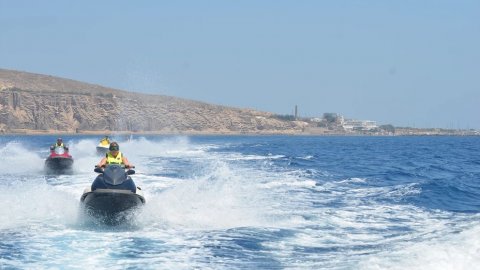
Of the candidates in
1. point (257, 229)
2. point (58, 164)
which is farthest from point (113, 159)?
point (58, 164)

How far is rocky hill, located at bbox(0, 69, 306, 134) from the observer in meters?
135

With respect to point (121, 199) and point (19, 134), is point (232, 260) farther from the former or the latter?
point (19, 134)

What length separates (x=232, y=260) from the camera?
1111 cm

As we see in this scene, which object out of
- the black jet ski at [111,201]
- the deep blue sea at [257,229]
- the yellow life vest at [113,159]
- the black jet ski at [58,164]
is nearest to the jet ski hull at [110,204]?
the black jet ski at [111,201]

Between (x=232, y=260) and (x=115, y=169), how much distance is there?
4.16 metres

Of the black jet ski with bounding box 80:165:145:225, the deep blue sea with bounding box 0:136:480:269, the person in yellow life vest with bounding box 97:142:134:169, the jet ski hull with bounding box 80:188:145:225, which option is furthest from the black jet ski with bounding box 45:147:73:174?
the jet ski hull with bounding box 80:188:145:225

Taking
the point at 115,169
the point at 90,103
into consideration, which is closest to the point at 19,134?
the point at 90,103

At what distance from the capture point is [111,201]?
13703mm

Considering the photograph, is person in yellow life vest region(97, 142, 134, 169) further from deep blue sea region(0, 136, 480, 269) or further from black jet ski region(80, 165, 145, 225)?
black jet ski region(80, 165, 145, 225)

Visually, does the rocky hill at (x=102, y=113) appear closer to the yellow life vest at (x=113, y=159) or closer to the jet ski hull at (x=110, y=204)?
the yellow life vest at (x=113, y=159)

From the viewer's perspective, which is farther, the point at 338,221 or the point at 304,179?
the point at 304,179

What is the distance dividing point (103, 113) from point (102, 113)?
0.29 m

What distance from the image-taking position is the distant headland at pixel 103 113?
13525 centimetres

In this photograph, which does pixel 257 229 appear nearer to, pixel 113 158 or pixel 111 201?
pixel 111 201
